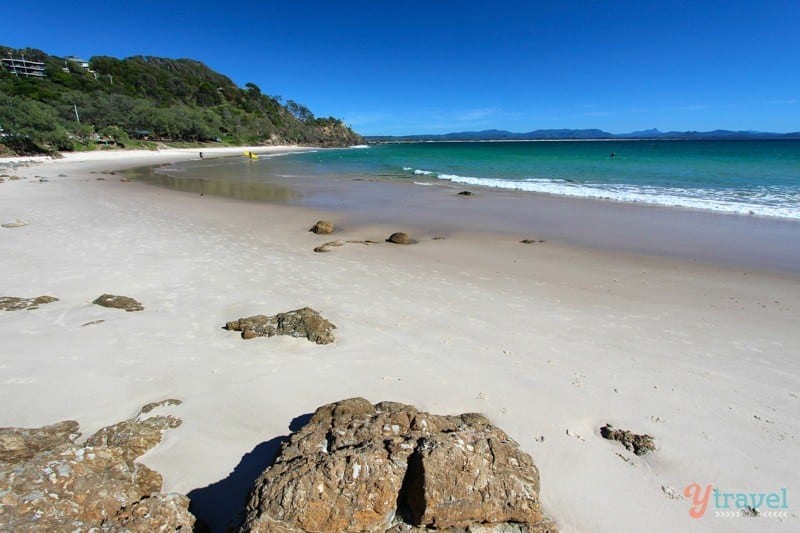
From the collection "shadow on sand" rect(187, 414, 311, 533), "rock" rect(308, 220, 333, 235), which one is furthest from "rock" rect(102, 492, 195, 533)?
"rock" rect(308, 220, 333, 235)

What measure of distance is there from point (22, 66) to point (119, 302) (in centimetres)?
13183

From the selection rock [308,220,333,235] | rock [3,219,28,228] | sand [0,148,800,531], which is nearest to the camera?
sand [0,148,800,531]

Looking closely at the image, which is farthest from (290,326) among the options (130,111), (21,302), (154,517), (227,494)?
(130,111)

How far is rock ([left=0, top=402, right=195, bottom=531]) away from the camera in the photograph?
2107 mm

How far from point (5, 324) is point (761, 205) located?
901 inches

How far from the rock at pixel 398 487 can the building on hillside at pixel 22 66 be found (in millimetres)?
124997

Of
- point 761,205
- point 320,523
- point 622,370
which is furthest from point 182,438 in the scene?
point 761,205

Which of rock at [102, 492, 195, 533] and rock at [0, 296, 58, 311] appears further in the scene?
rock at [0, 296, 58, 311]

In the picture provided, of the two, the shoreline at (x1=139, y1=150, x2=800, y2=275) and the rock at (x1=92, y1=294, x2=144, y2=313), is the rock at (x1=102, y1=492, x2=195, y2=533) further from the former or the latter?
the shoreline at (x1=139, y1=150, x2=800, y2=275)

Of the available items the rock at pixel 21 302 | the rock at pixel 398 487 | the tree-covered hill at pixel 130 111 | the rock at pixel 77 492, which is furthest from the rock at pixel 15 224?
the tree-covered hill at pixel 130 111

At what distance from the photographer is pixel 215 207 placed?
624 inches

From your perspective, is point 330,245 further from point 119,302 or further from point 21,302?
point 21,302

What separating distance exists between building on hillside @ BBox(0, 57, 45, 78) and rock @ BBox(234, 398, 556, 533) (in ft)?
410

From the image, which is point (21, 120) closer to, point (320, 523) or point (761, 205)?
point (320, 523)
